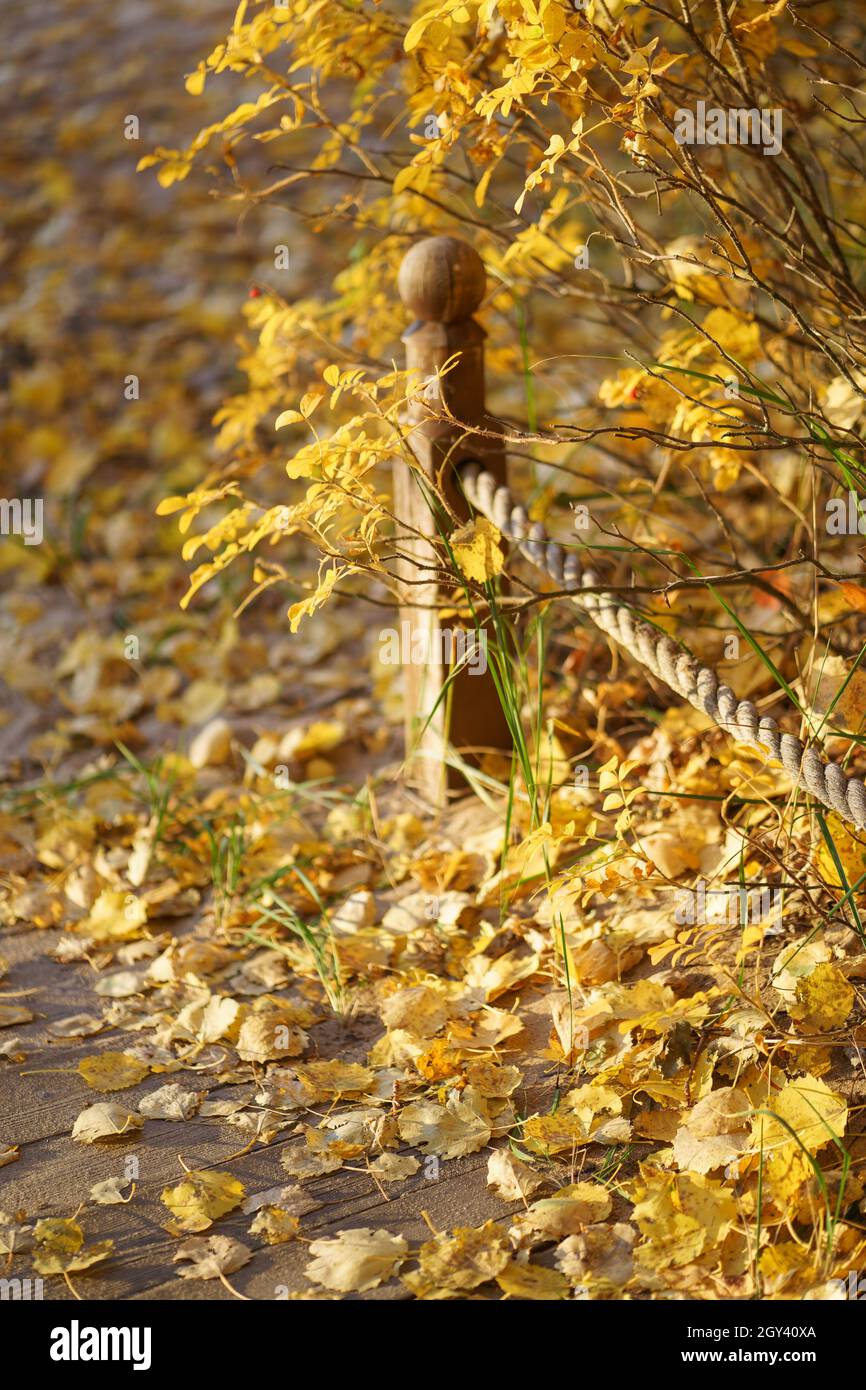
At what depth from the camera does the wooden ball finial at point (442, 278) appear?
2.14 m

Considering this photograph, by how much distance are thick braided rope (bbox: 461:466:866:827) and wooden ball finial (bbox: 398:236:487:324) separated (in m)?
0.29

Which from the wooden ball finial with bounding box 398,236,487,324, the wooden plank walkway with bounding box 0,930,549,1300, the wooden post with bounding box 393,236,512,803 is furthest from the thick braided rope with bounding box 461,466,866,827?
the wooden plank walkway with bounding box 0,930,549,1300

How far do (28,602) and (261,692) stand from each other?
3.23ft

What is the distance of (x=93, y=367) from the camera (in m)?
4.70

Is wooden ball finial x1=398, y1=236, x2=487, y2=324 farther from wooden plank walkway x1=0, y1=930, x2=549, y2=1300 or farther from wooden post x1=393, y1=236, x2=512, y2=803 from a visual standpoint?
wooden plank walkway x1=0, y1=930, x2=549, y2=1300

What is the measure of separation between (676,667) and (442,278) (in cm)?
81

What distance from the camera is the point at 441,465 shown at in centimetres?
219

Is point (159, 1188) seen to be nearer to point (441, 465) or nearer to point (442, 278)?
point (441, 465)

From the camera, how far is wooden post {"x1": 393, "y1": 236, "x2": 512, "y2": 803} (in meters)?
2.15

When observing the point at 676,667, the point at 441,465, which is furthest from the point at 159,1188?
the point at 441,465

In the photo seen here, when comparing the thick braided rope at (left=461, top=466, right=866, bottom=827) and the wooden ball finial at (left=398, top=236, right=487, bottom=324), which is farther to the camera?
the wooden ball finial at (left=398, top=236, right=487, bottom=324)

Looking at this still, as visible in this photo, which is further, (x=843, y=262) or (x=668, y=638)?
(x=843, y=262)
